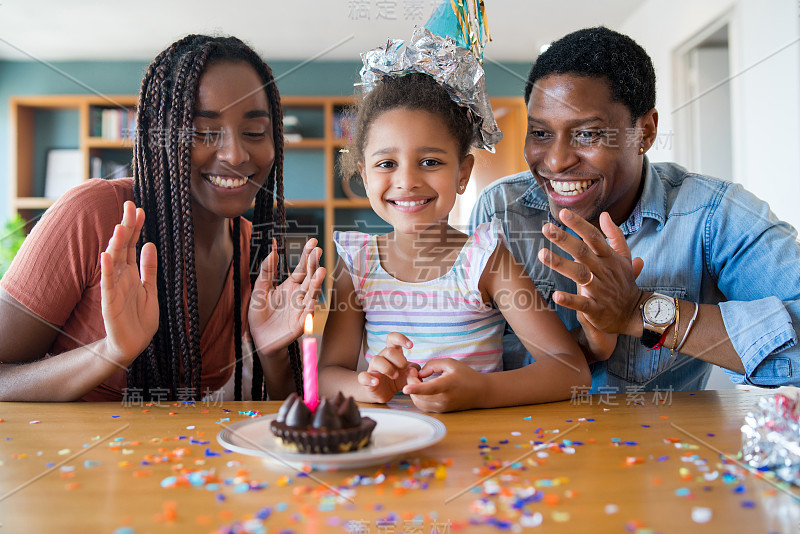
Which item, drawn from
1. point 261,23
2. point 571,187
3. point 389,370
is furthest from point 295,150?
point 389,370

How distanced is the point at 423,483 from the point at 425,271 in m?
0.77

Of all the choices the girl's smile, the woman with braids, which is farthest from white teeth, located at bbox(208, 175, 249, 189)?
the girl's smile

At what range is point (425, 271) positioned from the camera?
4.83ft

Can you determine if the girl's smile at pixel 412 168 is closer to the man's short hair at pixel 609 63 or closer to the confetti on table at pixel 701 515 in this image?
the man's short hair at pixel 609 63

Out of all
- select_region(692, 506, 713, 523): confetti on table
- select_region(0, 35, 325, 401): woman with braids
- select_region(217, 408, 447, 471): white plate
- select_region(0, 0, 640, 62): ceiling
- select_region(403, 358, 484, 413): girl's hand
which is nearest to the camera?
select_region(692, 506, 713, 523): confetti on table

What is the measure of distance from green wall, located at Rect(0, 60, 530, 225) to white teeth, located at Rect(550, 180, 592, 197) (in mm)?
4335

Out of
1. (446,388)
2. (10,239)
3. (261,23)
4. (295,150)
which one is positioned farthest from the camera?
(295,150)

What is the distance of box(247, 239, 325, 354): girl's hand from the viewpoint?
131 cm

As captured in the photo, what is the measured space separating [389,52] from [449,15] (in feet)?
0.60

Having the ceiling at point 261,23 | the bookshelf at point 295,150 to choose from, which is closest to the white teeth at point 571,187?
the ceiling at point 261,23

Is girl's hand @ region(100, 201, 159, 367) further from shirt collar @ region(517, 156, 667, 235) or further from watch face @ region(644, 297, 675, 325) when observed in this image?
shirt collar @ region(517, 156, 667, 235)

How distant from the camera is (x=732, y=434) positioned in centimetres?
96

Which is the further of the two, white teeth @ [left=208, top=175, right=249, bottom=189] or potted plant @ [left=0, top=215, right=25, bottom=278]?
potted plant @ [left=0, top=215, right=25, bottom=278]

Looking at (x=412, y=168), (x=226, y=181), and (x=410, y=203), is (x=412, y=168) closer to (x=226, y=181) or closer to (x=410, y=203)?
(x=410, y=203)
